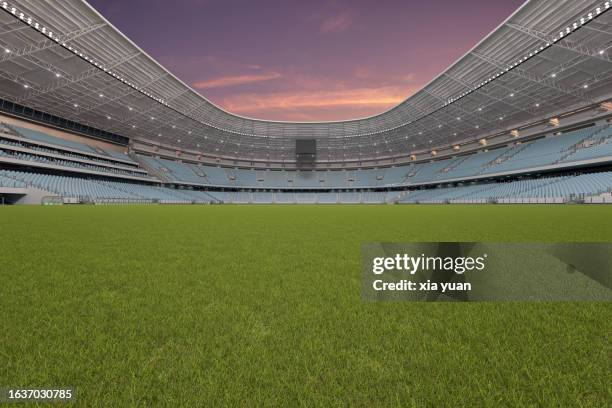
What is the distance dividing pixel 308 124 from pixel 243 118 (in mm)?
13461

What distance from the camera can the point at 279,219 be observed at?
39.2ft

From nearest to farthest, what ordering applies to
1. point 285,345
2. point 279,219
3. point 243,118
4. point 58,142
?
1. point 285,345
2. point 279,219
3. point 58,142
4. point 243,118

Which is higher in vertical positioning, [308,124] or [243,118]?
[308,124]

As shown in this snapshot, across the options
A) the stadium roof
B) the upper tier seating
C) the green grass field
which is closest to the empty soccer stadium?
the green grass field

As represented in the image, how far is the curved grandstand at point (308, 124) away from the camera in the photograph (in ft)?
82.2

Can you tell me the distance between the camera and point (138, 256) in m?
3.99

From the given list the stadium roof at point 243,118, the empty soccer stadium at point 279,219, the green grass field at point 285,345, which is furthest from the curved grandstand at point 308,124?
the green grass field at point 285,345

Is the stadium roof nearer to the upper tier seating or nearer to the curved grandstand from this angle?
the curved grandstand

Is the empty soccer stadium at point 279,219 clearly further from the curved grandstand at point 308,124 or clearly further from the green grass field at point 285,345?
the curved grandstand at point 308,124

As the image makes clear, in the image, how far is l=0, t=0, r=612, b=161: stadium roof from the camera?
23.4 metres

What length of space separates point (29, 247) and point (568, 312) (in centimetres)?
652

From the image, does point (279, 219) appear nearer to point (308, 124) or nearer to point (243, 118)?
point (243, 118)

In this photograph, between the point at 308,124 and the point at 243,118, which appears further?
the point at 308,124

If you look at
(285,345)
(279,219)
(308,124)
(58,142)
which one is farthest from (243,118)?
(285,345)
